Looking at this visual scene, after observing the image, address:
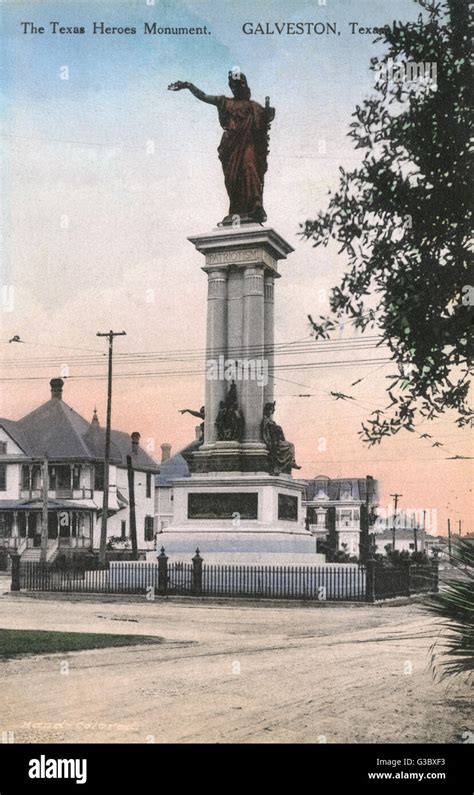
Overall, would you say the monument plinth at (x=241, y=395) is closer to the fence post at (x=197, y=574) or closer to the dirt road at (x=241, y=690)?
the fence post at (x=197, y=574)

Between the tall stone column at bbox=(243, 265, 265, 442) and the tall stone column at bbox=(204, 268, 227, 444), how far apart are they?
70cm

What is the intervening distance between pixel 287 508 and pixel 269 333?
17.1 feet

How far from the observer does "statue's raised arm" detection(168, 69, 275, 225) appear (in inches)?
1059

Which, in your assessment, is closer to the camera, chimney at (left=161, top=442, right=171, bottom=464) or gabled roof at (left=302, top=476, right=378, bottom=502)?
chimney at (left=161, top=442, right=171, bottom=464)

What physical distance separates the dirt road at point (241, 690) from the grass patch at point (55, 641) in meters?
0.44

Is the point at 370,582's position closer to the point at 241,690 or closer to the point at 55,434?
the point at 55,434

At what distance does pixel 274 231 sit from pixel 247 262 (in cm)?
120

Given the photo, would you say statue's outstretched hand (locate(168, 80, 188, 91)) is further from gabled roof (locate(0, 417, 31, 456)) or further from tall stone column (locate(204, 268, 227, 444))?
gabled roof (locate(0, 417, 31, 456))

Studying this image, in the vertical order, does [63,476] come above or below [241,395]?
below

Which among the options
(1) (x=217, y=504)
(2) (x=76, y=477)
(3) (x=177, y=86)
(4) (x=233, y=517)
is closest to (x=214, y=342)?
(1) (x=217, y=504)

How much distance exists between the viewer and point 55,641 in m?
15.9

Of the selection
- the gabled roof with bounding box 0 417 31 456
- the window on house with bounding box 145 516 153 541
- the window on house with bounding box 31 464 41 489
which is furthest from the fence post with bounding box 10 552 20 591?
the window on house with bounding box 145 516 153 541

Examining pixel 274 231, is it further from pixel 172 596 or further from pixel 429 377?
pixel 429 377
